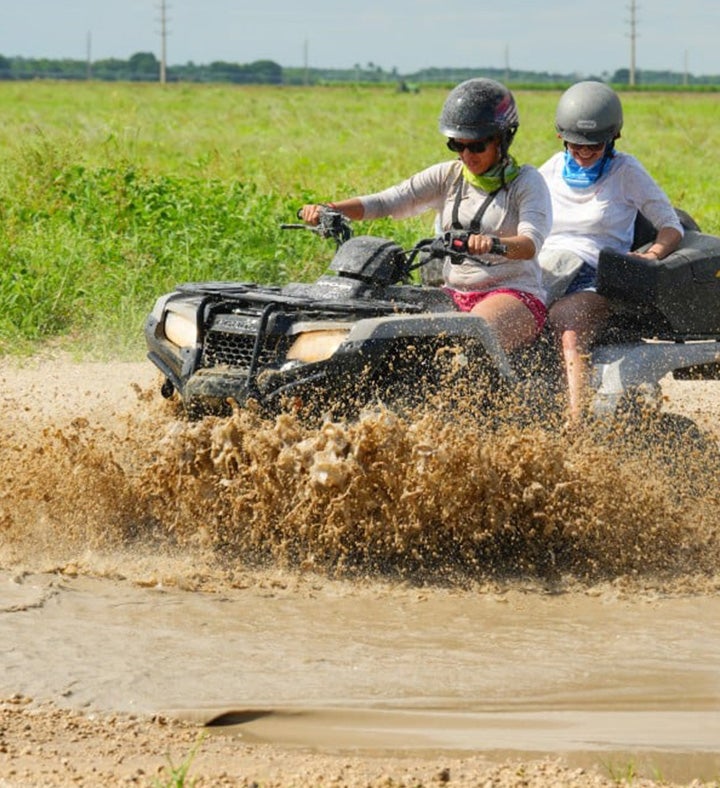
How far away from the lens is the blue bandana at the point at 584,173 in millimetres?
7043

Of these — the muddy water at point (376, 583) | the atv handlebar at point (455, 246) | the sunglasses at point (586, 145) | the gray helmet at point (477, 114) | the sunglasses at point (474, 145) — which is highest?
the gray helmet at point (477, 114)

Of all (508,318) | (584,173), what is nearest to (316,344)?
(508,318)

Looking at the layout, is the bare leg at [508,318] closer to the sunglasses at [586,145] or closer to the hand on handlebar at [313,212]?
the hand on handlebar at [313,212]

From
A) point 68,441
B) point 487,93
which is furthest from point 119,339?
point 487,93

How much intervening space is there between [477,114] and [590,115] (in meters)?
1.14

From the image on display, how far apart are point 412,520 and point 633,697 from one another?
128cm

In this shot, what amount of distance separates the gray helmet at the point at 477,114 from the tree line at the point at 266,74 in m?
81.8

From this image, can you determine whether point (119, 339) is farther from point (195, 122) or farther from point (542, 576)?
point (195, 122)

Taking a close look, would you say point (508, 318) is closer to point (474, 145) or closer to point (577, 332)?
point (577, 332)

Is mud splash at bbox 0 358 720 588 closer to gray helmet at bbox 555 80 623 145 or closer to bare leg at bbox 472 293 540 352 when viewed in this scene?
bare leg at bbox 472 293 540 352

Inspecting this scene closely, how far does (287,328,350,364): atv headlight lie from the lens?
17.8 ft

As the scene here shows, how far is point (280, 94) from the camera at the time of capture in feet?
187

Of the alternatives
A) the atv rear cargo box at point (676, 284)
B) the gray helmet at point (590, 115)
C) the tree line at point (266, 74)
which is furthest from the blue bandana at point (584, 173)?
the tree line at point (266, 74)

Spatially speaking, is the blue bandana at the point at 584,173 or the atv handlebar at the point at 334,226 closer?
the atv handlebar at the point at 334,226
